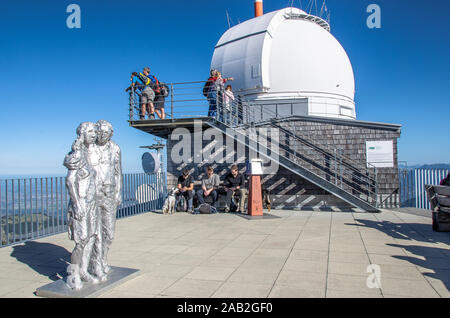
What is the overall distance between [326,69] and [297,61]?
1.86m

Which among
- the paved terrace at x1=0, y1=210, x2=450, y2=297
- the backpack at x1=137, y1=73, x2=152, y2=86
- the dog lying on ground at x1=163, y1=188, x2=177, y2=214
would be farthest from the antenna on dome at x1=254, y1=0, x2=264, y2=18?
the paved terrace at x1=0, y1=210, x2=450, y2=297

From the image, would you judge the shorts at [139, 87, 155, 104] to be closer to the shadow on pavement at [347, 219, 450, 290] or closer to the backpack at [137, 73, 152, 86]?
the backpack at [137, 73, 152, 86]

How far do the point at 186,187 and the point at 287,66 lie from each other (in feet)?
31.4

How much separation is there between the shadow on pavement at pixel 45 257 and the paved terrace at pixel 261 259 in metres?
0.02

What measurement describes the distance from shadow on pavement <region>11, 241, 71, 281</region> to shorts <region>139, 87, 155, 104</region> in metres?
6.58

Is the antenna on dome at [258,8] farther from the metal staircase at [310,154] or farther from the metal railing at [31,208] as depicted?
the metal railing at [31,208]

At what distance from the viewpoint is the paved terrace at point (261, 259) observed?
3988 millimetres

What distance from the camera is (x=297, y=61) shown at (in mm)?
17625

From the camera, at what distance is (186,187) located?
11219mm

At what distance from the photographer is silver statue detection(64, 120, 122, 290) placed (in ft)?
12.6

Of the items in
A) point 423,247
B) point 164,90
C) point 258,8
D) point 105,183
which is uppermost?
point 258,8

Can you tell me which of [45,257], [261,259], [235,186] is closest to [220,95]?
[235,186]

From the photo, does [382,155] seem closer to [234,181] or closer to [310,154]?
[310,154]
